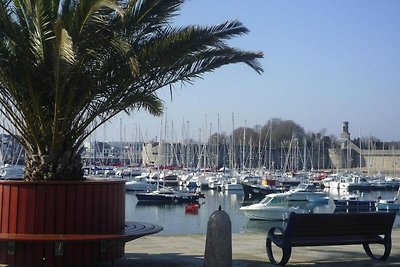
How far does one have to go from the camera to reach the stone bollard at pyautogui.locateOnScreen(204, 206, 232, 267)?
9.46 m

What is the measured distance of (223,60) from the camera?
11.1 meters

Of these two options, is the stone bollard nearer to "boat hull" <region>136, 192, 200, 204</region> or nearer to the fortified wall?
"boat hull" <region>136, 192, 200, 204</region>

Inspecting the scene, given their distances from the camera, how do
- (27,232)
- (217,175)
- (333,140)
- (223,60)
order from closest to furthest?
(27,232), (223,60), (217,175), (333,140)

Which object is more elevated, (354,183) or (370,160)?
(370,160)

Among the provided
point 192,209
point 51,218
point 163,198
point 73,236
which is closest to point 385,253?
point 73,236

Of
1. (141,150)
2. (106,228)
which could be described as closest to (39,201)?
(106,228)

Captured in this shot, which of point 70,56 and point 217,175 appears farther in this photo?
point 217,175

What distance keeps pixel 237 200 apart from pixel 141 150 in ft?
135

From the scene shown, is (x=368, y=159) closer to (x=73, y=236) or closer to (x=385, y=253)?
(x=385, y=253)

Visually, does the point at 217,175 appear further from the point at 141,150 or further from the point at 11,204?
the point at 11,204

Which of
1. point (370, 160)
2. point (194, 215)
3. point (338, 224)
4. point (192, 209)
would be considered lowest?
point (194, 215)

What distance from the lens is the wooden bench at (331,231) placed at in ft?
35.0

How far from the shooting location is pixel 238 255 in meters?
11.8

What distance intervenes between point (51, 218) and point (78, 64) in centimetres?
247
